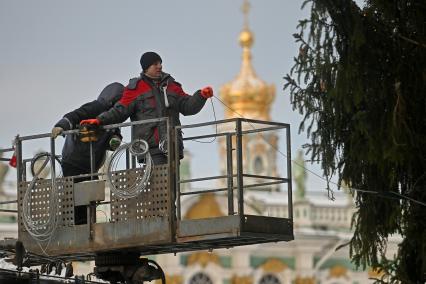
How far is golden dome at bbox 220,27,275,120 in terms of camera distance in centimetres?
10481

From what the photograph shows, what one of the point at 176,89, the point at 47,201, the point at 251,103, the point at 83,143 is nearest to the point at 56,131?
the point at 83,143

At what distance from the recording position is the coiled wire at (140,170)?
44.1 feet

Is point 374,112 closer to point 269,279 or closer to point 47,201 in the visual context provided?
point 47,201

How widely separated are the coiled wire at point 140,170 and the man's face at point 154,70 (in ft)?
1.66

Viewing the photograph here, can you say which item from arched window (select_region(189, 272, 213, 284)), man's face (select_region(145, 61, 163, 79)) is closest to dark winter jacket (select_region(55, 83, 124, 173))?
man's face (select_region(145, 61, 163, 79))

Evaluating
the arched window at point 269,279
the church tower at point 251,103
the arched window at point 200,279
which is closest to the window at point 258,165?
the church tower at point 251,103

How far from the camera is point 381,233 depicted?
1439 centimetres

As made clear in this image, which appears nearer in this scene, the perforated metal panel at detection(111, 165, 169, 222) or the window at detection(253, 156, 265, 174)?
the perforated metal panel at detection(111, 165, 169, 222)

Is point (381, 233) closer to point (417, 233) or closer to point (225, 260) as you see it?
point (417, 233)

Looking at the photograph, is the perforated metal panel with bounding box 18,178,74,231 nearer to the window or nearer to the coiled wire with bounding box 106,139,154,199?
the coiled wire with bounding box 106,139,154,199

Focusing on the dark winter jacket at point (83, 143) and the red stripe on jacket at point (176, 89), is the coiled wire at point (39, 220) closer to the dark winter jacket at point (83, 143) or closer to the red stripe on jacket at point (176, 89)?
the dark winter jacket at point (83, 143)

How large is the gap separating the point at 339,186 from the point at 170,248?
1.39m

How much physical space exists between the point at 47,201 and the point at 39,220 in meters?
0.15

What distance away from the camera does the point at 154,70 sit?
1377 cm
